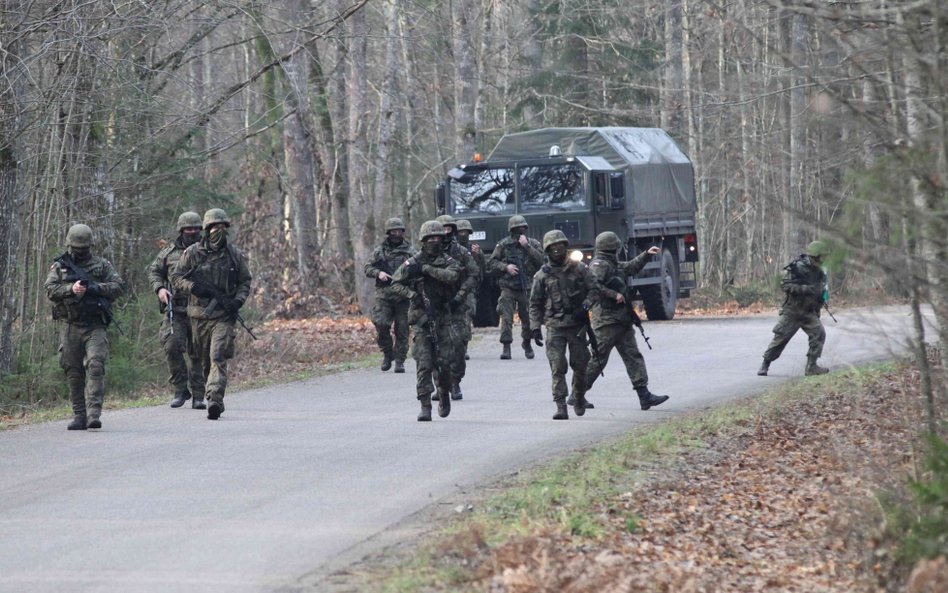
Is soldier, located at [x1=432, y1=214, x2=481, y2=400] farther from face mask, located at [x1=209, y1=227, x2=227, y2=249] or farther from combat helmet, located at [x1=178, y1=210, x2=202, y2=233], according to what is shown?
combat helmet, located at [x1=178, y1=210, x2=202, y2=233]

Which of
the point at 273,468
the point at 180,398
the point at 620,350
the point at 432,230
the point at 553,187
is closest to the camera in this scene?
the point at 273,468

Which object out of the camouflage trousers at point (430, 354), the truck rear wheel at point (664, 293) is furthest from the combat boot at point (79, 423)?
the truck rear wheel at point (664, 293)

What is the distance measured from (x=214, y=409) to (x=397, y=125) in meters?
33.3

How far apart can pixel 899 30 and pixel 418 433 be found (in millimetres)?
6816

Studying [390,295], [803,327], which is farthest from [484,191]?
[803,327]

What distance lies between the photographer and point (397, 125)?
46375mm

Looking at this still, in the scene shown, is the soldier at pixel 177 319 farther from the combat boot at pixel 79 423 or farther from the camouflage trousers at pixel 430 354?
the camouflage trousers at pixel 430 354

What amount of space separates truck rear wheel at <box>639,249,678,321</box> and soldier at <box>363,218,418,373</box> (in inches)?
357

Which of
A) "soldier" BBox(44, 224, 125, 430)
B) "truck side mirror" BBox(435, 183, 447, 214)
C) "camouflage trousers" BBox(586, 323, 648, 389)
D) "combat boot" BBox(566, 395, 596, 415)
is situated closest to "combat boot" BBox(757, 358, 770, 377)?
"combat boot" BBox(566, 395, 596, 415)

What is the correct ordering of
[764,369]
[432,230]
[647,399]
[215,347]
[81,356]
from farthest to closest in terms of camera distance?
[764,369] → [647,399] → [215,347] → [81,356] → [432,230]

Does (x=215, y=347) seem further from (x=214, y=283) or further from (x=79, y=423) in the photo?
(x=79, y=423)

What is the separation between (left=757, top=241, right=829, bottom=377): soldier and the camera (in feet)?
56.1

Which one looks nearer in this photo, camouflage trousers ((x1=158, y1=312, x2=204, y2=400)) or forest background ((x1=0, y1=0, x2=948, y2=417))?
forest background ((x1=0, y1=0, x2=948, y2=417))

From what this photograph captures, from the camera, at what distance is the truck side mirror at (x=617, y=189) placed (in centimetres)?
2550
